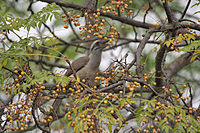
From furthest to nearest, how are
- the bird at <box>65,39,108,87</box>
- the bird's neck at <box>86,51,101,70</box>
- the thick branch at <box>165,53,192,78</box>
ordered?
the bird's neck at <box>86,51,101,70</box> → the bird at <box>65,39,108,87</box> → the thick branch at <box>165,53,192,78</box>

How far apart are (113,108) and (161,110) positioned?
0.52 m

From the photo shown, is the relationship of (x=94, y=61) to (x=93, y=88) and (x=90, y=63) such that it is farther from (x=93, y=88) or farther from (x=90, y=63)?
(x=93, y=88)

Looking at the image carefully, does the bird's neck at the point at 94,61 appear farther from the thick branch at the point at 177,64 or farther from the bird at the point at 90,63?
the thick branch at the point at 177,64

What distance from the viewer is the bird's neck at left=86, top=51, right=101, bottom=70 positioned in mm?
6680

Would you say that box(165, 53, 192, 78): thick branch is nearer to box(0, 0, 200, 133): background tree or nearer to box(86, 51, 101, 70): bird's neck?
box(0, 0, 200, 133): background tree

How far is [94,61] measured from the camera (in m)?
6.72

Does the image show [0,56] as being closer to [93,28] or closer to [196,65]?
[93,28]

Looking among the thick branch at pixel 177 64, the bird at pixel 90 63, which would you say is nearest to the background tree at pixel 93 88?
the thick branch at pixel 177 64

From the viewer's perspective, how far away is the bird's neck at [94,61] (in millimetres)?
6680

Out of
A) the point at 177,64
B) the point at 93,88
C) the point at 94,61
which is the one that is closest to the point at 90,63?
the point at 94,61

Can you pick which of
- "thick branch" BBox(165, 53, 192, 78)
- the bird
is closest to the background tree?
"thick branch" BBox(165, 53, 192, 78)

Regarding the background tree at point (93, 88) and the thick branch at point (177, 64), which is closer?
the background tree at point (93, 88)

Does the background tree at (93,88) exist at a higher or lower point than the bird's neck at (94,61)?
lower

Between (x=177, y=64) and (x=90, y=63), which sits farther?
(x=90, y=63)
